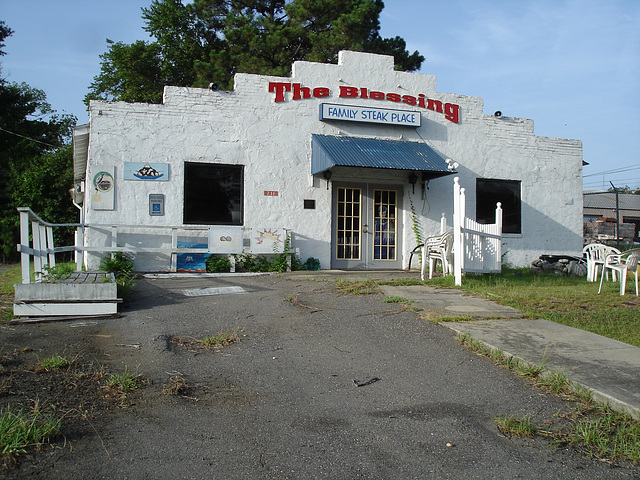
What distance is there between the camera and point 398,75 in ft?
45.3

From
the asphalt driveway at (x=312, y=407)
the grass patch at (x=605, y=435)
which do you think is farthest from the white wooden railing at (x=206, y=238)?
the grass patch at (x=605, y=435)

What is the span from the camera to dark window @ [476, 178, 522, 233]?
48.1 feet

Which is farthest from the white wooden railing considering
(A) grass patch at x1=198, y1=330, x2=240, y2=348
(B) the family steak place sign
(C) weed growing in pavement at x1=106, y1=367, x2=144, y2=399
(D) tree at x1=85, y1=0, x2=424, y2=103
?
(D) tree at x1=85, y1=0, x2=424, y2=103

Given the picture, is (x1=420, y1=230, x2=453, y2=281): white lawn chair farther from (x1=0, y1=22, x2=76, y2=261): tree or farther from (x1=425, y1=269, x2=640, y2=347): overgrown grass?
(x1=0, y1=22, x2=76, y2=261): tree

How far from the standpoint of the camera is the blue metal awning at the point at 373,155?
11977 millimetres

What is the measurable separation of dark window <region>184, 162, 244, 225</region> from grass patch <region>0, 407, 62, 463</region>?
929cm

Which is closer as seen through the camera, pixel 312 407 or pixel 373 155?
pixel 312 407

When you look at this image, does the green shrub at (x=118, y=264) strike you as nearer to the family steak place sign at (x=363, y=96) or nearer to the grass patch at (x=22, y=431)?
the family steak place sign at (x=363, y=96)

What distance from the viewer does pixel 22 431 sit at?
3.14 meters

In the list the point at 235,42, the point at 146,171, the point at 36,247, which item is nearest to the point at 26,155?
the point at 235,42

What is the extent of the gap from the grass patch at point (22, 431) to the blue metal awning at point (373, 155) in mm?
8946

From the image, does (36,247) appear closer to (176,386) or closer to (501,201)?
(176,386)

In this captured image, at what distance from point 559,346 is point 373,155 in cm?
782

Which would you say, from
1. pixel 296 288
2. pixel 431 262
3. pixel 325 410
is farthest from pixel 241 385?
pixel 431 262
